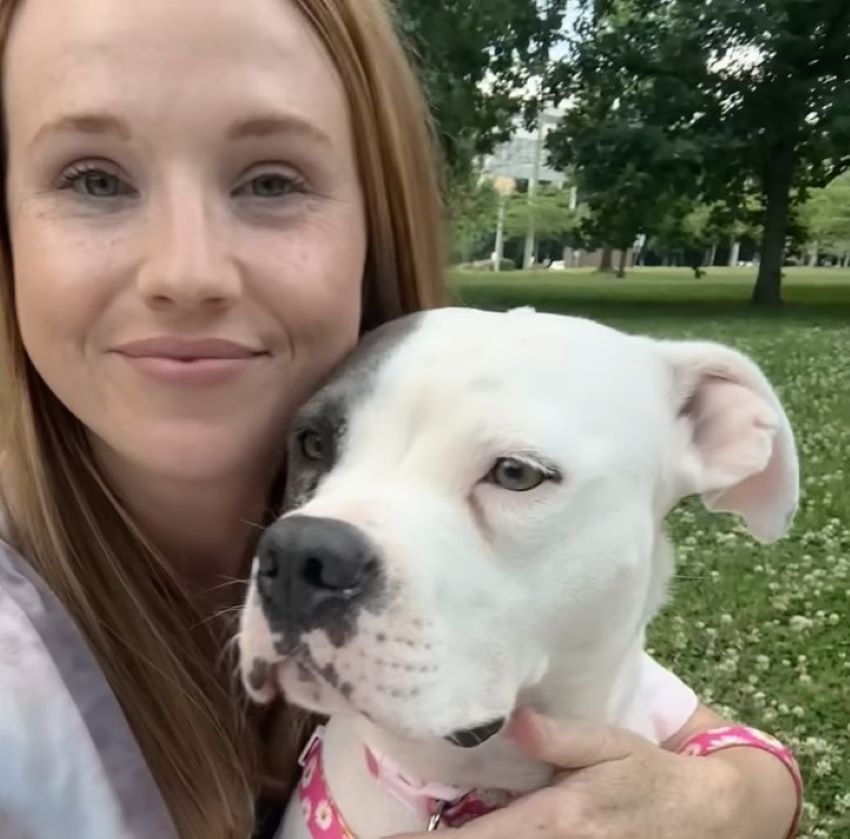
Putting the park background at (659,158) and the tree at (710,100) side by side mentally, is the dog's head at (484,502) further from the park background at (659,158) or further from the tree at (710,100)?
the tree at (710,100)

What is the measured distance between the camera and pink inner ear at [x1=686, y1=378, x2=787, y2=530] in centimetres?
186

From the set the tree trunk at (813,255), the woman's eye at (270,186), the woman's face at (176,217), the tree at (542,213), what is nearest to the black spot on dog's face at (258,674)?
the woman's face at (176,217)

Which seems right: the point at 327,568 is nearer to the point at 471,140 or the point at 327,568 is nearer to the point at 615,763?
the point at 615,763

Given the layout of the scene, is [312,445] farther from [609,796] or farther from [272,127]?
[609,796]

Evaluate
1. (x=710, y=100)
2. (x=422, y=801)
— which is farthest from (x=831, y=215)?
(x=422, y=801)

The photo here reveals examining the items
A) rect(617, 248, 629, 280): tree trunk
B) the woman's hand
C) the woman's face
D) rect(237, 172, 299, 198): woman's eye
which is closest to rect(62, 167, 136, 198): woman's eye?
the woman's face

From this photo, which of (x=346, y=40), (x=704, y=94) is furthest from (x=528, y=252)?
(x=346, y=40)

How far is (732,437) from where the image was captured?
1.89 m

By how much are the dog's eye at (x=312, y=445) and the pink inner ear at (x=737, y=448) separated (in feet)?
1.89

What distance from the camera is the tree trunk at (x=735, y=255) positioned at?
18594 millimetres

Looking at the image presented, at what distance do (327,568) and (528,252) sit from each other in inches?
694

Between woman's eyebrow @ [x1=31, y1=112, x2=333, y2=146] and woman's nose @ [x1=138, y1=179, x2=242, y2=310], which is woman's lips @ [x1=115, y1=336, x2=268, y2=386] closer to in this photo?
woman's nose @ [x1=138, y1=179, x2=242, y2=310]

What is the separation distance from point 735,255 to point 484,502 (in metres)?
18.0

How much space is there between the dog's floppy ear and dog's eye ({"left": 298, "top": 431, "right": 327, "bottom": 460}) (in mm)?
526
